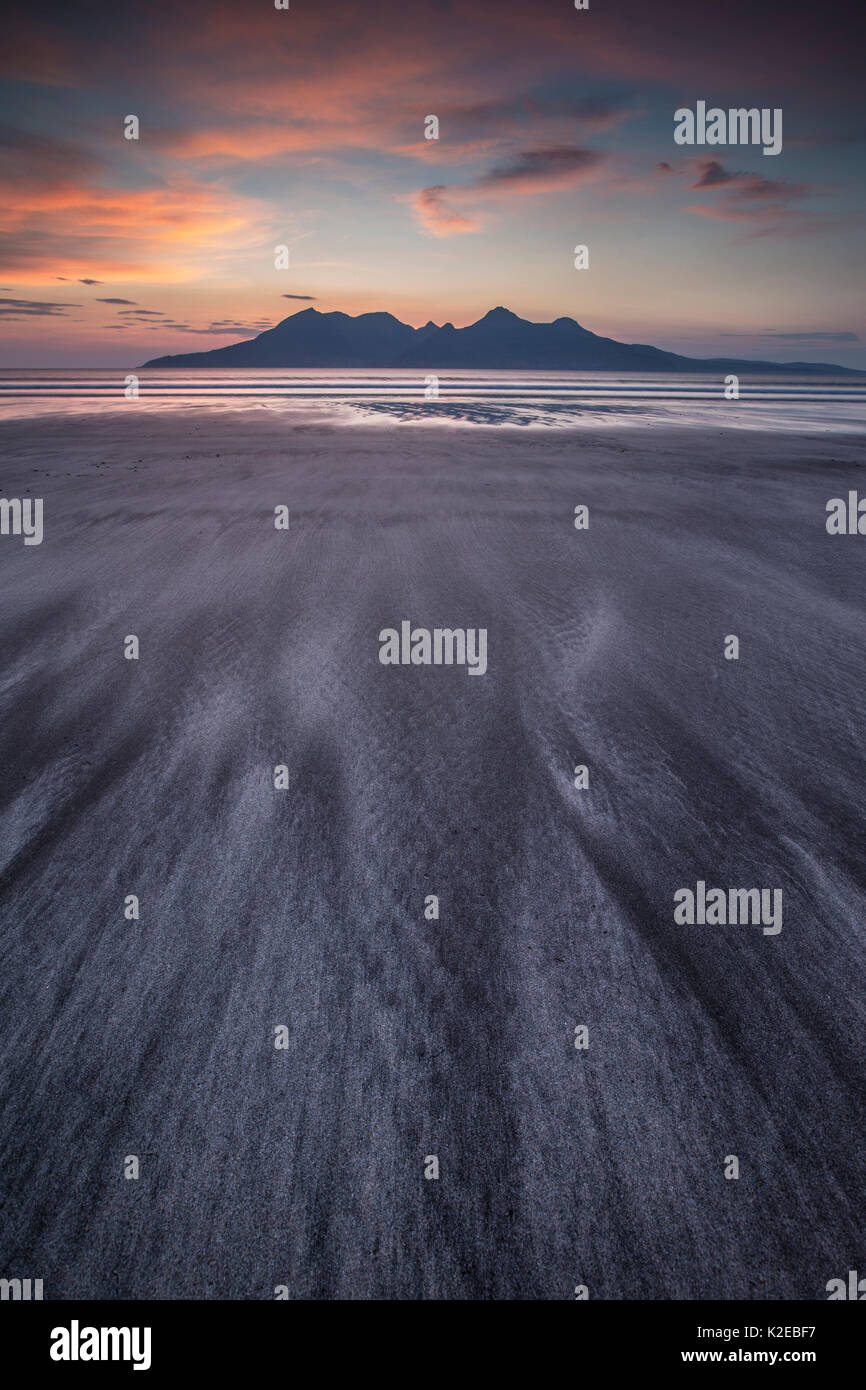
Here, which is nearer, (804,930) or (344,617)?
(804,930)

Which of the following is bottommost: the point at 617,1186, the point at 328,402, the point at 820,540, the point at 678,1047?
the point at 617,1186
